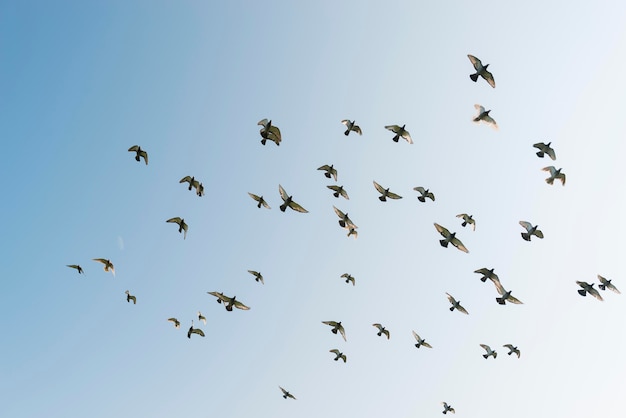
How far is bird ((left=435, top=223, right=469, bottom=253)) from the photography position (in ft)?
112

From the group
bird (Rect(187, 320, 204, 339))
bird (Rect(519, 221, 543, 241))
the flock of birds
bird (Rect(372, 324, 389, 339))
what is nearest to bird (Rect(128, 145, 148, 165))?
the flock of birds

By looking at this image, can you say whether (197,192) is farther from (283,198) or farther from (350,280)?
(350,280)

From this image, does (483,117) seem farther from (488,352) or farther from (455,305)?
(488,352)

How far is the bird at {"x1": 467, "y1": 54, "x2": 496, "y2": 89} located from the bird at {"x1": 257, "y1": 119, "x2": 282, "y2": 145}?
13.2 meters

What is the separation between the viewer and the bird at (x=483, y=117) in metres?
33.4

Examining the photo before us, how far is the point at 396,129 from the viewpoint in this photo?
1369 inches

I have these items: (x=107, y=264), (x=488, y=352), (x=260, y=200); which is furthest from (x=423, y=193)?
(x=107, y=264)

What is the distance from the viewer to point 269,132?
31125mm

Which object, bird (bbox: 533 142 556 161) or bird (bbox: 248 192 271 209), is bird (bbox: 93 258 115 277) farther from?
bird (bbox: 533 142 556 161)

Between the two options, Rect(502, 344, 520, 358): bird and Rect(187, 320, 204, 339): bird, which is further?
Rect(502, 344, 520, 358): bird

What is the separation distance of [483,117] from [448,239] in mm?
8810

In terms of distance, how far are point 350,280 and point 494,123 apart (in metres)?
16.8

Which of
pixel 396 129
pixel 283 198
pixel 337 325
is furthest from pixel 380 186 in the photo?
pixel 337 325

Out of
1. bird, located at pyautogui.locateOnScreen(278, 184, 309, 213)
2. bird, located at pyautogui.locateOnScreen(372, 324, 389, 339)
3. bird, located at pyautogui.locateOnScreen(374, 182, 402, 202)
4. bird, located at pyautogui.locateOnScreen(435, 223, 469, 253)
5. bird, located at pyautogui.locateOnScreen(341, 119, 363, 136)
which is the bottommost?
bird, located at pyautogui.locateOnScreen(372, 324, 389, 339)
